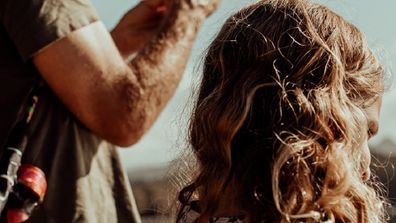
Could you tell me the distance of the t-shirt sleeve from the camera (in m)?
3.02

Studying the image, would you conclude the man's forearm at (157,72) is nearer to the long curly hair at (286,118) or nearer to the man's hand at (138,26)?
the man's hand at (138,26)

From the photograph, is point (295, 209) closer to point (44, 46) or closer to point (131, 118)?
point (131, 118)

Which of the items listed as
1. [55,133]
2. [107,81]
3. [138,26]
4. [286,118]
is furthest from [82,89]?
[286,118]

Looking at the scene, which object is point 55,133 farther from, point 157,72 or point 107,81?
point 157,72

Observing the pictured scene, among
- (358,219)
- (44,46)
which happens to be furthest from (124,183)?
(358,219)

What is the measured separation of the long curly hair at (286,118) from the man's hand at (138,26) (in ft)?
1.06

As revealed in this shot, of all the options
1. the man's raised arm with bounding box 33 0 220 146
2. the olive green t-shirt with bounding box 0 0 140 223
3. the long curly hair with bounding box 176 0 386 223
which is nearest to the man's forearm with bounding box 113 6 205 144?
the man's raised arm with bounding box 33 0 220 146

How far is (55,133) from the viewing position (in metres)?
3.15

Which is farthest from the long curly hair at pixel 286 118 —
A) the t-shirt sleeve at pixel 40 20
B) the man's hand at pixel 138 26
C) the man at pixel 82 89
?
the t-shirt sleeve at pixel 40 20

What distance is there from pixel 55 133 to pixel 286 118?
0.81 meters

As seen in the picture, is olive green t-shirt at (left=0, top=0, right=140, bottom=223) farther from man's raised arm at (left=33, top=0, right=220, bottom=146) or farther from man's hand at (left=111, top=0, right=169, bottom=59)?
man's hand at (left=111, top=0, right=169, bottom=59)

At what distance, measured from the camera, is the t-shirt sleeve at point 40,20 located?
3.02 meters

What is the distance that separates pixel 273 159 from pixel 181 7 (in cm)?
60

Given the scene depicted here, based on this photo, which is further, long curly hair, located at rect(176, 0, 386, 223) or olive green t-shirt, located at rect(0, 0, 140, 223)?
long curly hair, located at rect(176, 0, 386, 223)
